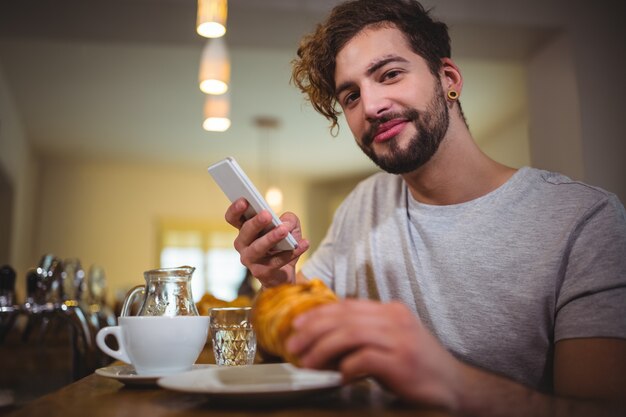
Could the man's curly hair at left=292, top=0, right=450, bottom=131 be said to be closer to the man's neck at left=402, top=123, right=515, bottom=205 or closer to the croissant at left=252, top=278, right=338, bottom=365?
the man's neck at left=402, top=123, right=515, bottom=205

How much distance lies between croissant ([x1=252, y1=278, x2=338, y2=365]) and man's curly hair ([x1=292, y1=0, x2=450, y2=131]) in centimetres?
89

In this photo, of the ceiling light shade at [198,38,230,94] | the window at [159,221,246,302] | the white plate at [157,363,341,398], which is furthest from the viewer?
the window at [159,221,246,302]

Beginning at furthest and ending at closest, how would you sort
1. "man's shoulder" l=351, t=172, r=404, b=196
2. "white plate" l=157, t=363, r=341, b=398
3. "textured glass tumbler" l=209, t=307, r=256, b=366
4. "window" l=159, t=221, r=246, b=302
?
"window" l=159, t=221, r=246, b=302
"man's shoulder" l=351, t=172, r=404, b=196
"textured glass tumbler" l=209, t=307, r=256, b=366
"white plate" l=157, t=363, r=341, b=398

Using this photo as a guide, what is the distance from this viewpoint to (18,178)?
574 centimetres

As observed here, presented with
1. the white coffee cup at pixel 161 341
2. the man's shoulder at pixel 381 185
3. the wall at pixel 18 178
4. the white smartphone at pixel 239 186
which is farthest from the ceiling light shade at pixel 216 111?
the wall at pixel 18 178

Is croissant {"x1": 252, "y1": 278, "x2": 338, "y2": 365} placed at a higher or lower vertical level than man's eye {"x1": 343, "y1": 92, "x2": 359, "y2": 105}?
lower

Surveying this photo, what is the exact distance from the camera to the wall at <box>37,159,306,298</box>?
23.6 ft

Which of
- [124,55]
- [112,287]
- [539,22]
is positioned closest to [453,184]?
[539,22]

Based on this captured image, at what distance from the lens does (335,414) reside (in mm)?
538

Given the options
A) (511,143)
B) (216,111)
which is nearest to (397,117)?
(216,111)

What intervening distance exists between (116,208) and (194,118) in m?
2.68

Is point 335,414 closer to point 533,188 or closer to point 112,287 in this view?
point 533,188

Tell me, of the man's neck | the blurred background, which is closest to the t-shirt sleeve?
the man's neck

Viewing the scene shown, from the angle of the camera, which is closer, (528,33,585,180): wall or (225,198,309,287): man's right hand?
(225,198,309,287): man's right hand
